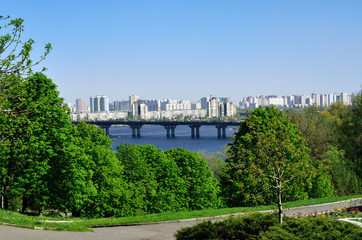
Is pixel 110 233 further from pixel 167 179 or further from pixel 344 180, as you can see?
pixel 344 180

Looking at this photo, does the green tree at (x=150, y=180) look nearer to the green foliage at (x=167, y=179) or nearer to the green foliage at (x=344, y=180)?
the green foliage at (x=167, y=179)

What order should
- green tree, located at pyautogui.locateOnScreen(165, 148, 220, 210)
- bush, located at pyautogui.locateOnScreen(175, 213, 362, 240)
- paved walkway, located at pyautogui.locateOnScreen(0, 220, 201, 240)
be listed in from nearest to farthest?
1. bush, located at pyautogui.locateOnScreen(175, 213, 362, 240)
2. paved walkway, located at pyautogui.locateOnScreen(0, 220, 201, 240)
3. green tree, located at pyautogui.locateOnScreen(165, 148, 220, 210)

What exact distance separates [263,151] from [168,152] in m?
18.5

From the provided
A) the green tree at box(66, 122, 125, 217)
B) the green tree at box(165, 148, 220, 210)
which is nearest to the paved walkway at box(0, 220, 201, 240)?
the green tree at box(66, 122, 125, 217)

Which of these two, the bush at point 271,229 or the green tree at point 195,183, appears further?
the green tree at point 195,183

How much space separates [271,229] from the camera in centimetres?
1341

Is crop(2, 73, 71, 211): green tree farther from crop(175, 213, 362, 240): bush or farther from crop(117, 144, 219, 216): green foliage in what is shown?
crop(175, 213, 362, 240): bush

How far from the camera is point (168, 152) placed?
35.3m

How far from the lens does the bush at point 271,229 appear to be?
12796mm

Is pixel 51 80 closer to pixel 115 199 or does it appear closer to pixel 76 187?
pixel 76 187

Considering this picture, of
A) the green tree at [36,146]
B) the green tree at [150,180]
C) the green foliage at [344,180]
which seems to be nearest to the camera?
the green tree at [36,146]

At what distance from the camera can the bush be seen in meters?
12.8

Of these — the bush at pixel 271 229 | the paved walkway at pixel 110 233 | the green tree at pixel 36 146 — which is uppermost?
the green tree at pixel 36 146

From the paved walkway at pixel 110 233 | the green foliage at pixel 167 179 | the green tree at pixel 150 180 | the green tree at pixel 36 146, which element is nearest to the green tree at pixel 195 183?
the green foliage at pixel 167 179
